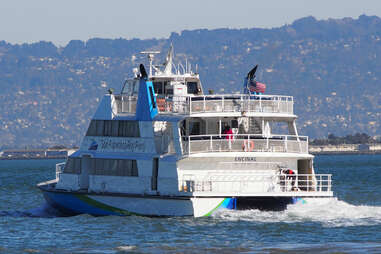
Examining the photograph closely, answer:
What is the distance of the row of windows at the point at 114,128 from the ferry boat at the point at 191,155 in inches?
1.5

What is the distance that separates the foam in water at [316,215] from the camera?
113 ft

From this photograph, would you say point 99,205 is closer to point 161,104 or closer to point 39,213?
point 161,104

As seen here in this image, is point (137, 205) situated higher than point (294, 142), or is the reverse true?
point (294, 142)

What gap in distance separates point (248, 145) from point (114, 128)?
6265mm

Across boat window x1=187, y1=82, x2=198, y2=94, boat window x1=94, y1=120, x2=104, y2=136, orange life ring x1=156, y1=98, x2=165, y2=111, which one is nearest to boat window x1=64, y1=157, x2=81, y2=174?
boat window x1=94, y1=120, x2=104, y2=136

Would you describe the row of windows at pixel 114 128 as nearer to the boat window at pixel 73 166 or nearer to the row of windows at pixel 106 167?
the row of windows at pixel 106 167

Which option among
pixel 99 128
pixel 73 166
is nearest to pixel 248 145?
pixel 99 128

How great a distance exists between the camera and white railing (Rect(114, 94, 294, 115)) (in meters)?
35.8

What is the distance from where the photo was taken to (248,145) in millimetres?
35594

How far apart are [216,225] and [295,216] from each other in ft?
10.0

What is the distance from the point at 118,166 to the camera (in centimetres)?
3844

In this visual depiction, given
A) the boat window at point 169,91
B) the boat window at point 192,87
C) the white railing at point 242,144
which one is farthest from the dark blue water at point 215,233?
the boat window at point 192,87

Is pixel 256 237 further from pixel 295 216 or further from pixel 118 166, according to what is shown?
pixel 118 166

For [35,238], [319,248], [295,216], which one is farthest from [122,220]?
[319,248]
